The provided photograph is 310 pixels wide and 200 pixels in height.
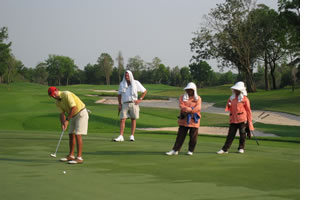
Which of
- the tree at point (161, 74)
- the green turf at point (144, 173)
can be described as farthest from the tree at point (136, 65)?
the green turf at point (144, 173)

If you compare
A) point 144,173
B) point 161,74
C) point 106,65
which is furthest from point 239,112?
point 161,74

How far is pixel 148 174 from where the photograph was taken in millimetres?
6863

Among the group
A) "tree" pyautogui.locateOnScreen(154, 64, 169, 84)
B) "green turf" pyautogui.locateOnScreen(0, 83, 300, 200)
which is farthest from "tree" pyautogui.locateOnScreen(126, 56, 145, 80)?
"green turf" pyautogui.locateOnScreen(0, 83, 300, 200)

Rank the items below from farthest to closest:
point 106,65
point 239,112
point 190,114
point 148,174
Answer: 1. point 106,65
2. point 239,112
3. point 190,114
4. point 148,174

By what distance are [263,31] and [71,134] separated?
53650 millimetres

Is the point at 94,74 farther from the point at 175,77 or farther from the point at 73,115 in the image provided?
the point at 73,115

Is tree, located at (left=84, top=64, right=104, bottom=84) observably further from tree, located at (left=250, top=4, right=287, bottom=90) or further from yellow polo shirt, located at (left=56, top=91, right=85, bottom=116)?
yellow polo shirt, located at (left=56, top=91, right=85, bottom=116)

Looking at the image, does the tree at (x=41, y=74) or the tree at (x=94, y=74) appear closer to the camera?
the tree at (x=94, y=74)

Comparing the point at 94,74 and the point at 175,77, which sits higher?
the point at 94,74

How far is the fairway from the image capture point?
5411 mm

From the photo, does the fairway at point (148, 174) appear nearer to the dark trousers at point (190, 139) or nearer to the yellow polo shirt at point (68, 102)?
the dark trousers at point (190, 139)

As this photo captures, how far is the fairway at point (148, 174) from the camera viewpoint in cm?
541

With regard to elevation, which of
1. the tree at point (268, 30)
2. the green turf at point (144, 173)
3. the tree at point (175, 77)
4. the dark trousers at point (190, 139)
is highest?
the tree at point (268, 30)
